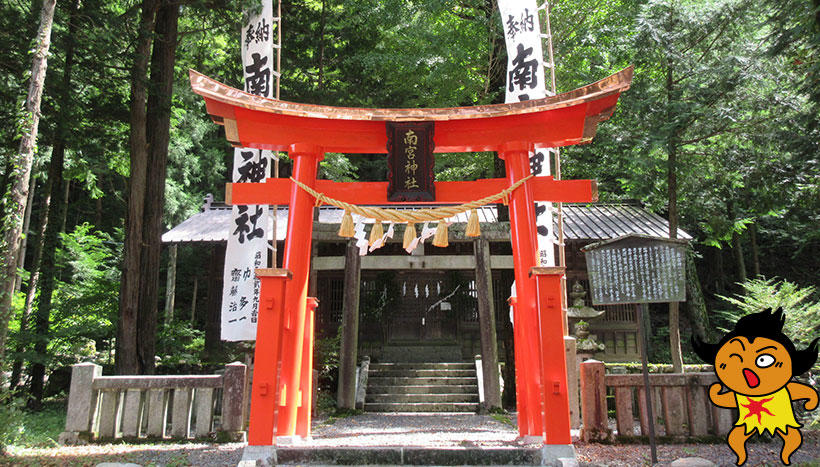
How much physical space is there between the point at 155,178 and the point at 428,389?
670cm

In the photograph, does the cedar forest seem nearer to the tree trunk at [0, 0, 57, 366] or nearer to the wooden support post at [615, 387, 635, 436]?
the tree trunk at [0, 0, 57, 366]

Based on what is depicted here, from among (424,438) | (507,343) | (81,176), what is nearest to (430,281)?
(507,343)

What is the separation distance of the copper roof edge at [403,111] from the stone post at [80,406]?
3.42 meters

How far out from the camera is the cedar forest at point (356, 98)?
8242mm

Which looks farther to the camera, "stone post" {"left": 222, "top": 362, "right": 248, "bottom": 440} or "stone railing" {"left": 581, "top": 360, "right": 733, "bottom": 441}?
"stone post" {"left": 222, "top": 362, "right": 248, "bottom": 440}

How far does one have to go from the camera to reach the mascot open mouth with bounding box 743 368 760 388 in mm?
4355

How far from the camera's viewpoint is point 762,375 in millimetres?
4340

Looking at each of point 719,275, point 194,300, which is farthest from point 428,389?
point 719,275

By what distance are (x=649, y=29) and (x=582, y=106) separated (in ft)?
19.7

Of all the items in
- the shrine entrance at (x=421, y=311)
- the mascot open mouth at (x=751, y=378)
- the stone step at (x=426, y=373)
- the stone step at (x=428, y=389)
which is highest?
the shrine entrance at (x=421, y=311)

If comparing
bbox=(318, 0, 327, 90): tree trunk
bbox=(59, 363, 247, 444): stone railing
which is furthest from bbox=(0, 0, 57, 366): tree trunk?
bbox=(318, 0, 327, 90): tree trunk

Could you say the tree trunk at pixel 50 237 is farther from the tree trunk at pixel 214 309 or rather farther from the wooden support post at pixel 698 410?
the wooden support post at pixel 698 410

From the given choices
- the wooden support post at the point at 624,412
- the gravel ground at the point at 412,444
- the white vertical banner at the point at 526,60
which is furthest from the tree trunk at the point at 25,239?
the wooden support post at the point at 624,412

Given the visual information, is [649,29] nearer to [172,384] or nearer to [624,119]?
[624,119]
